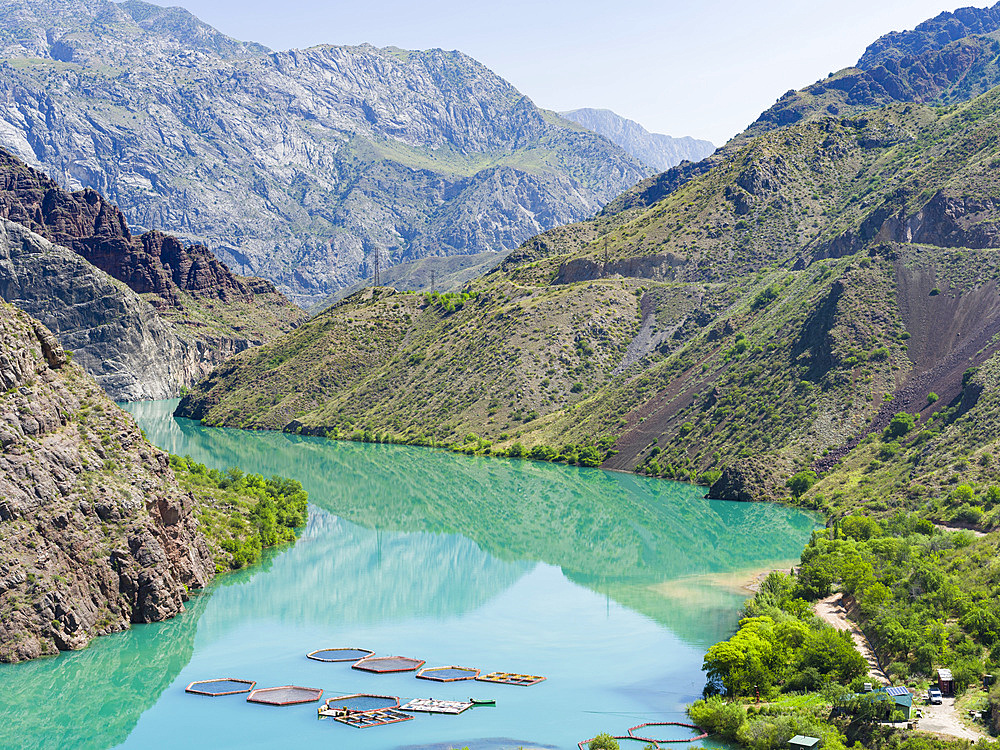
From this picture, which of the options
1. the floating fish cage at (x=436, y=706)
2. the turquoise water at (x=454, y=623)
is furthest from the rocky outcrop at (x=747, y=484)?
the floating fish cage at (x=436, y=706)

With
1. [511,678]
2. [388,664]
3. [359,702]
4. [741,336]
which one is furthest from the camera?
[741,336]

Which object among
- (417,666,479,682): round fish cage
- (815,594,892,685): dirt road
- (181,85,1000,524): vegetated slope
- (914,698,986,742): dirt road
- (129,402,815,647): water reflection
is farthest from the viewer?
(181,85,1000,524): vegetated slope

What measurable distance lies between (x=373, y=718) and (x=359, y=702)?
241cm

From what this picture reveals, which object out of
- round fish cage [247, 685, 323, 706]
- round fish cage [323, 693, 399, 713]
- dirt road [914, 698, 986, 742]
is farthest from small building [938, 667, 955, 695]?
round fish cage [247, 685, 323, 706]

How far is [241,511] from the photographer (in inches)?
3179

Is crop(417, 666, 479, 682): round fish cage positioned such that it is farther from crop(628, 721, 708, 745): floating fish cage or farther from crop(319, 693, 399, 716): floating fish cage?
crop(628, 721, 708, 745): floating fish cage

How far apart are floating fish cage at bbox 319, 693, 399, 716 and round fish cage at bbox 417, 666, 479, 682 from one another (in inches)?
128

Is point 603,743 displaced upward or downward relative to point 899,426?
downward

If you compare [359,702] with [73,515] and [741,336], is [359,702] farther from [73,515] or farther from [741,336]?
[741,336]

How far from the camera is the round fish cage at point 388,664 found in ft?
163

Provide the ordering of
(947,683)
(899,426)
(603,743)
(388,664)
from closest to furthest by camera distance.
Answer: (603,743), (947,683), (388,664), (899,426)

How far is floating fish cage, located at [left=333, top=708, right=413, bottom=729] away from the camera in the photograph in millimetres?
41875

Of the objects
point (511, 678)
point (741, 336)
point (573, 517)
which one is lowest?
point (511, 678)

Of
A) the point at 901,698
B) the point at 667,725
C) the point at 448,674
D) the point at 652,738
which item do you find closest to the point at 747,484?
the point at 448,674
